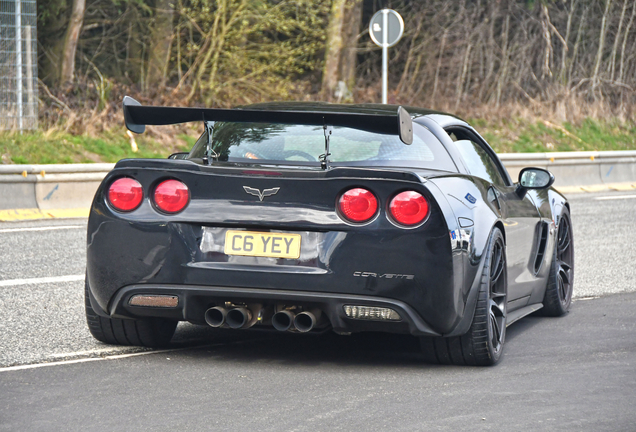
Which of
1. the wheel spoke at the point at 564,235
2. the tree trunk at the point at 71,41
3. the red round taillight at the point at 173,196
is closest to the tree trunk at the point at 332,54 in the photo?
the tree trunk at the point at 71,41

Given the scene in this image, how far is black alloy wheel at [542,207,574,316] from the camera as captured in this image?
6.67 m

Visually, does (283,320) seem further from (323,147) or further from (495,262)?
(495,262)

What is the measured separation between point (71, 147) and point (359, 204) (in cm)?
1192

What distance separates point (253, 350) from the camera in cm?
543

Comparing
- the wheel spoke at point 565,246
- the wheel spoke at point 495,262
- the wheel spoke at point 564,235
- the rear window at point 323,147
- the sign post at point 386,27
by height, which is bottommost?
the wheel spoke at point 565,246

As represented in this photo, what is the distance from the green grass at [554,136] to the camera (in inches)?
886

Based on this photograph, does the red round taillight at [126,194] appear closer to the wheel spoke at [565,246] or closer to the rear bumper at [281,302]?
the rear bumper at [281,302]

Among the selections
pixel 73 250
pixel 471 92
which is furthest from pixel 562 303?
pixel 471 92

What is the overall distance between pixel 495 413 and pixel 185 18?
19.2 m

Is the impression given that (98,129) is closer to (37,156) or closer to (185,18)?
(37,156)

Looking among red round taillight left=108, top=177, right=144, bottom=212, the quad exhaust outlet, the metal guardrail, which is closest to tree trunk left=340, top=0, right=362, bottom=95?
the metal guardrail

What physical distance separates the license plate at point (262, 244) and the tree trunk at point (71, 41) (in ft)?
55.3

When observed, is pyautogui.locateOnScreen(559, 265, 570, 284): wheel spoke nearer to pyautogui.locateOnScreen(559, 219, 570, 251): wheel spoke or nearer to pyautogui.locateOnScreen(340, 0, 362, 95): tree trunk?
pyautogui.locateOnScreen(559, 219, 570, 251): wheel spoke

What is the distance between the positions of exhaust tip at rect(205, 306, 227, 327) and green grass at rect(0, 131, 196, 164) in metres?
10.3
